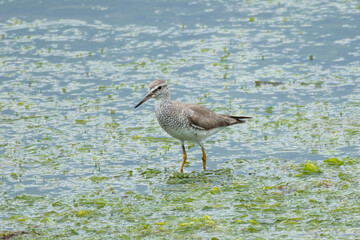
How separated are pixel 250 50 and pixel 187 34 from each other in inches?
109

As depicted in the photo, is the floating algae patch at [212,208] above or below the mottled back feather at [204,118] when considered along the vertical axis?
below

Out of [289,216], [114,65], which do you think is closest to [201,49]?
[114,65]

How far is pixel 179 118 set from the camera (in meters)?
13.7

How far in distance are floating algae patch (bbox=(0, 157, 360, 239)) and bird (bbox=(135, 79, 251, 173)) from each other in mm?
899

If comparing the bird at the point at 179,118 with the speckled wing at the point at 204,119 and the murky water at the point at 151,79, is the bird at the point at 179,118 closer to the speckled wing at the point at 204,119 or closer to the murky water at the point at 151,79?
the speckled wing at the point at 204,119

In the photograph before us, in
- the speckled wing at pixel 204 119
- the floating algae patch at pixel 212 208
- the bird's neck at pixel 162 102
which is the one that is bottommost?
the floating algae patch at pixel 212 208

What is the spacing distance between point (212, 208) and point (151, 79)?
907 centimetres

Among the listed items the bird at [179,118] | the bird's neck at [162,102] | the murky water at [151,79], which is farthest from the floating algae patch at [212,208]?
the bird's neck at [162,102]

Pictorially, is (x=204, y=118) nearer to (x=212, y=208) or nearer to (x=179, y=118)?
(x=179, y=118)

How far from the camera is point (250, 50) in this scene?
22.0 meters

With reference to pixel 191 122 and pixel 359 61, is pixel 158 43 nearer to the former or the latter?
pixel 359 61

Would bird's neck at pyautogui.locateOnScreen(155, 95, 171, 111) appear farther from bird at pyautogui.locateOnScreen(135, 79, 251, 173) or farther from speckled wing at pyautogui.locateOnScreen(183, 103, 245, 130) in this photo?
speckled wing at pyautogui.locateOnScreen(183, 103, 245, 130)

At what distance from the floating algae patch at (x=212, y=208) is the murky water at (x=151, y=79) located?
0.22m

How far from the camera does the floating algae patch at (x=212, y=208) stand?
1057 centimetres
